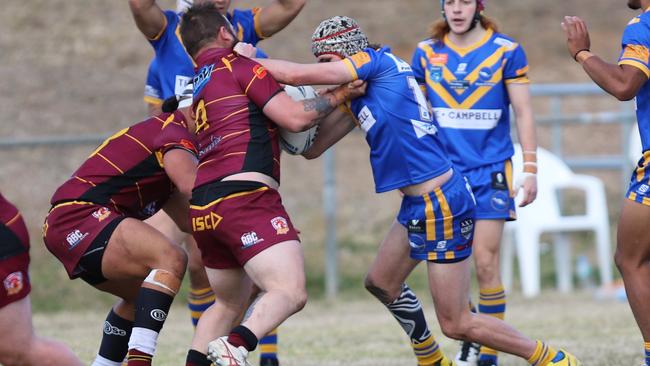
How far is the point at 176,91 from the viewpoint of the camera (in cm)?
740

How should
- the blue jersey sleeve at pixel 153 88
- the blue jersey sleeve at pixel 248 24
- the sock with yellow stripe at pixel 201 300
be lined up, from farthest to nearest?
the blue jersey sleeve at pixel 153 88, the sock with yellow stripe at pixel 201 300, the blue jersey sleeve at pixel 248 24

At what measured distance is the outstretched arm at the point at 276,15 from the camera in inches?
289

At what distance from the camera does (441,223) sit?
5.96 metres

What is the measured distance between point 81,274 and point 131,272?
301 mm

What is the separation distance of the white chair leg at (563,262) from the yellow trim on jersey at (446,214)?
6819 mm

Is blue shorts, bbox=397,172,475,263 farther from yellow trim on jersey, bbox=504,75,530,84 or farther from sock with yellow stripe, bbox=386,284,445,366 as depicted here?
yellow trim on jersey, bbox=504,75,530,84

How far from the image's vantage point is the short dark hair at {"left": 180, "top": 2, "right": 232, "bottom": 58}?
18.6ft

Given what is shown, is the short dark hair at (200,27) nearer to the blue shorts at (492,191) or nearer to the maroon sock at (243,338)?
the maroon sock at (243,338)

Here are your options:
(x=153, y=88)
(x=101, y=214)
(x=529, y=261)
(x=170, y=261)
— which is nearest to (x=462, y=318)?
(x=170, y=261)

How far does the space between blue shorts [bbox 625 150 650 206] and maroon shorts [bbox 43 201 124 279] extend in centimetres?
261

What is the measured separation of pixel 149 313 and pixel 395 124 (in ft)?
5.08

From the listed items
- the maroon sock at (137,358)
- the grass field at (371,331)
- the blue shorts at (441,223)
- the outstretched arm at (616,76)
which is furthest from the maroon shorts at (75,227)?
the outstretched arm at (616,76)

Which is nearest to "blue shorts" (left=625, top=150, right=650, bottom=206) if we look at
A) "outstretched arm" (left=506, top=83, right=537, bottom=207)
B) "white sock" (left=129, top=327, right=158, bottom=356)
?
"outstretched arm" (left=506, top=83, right=537, bottom=207)

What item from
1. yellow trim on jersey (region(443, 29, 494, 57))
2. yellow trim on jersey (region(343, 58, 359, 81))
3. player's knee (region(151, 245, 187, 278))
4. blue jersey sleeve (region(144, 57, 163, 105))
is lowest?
player's knee (region(151, 245, 187, 278))
